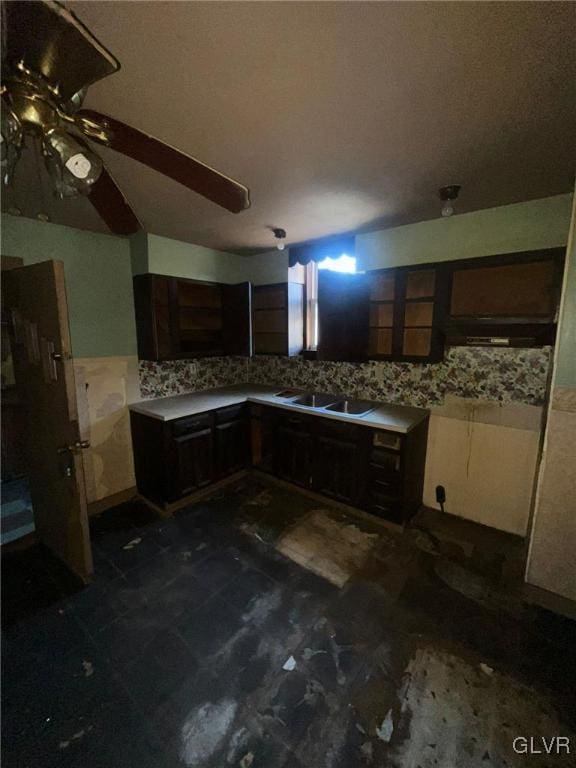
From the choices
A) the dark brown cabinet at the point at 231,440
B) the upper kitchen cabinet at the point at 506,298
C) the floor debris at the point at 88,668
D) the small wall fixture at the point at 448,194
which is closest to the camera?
the floor debris at the point at 88,668

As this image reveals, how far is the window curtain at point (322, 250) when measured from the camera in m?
2.93

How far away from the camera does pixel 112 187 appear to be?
178cm

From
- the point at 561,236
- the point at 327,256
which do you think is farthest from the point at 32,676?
the point at 561,236

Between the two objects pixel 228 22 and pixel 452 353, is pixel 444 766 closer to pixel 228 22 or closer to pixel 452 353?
Answer: pixel 452 353

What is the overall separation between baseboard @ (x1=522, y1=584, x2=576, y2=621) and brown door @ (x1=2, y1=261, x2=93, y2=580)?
106 inches

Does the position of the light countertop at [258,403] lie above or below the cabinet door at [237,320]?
below

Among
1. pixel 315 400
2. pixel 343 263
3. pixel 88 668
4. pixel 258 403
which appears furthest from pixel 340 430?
pixel 88 668

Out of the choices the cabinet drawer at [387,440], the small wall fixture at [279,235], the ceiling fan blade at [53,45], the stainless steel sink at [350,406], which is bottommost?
the cabinet drawer at [387,440]

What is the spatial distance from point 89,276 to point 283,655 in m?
3.01

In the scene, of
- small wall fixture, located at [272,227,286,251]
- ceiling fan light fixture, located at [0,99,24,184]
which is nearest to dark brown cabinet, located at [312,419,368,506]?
small wall fixture, located at [272,227,286,251]

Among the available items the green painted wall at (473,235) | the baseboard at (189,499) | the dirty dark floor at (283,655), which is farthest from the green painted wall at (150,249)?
the dirty dark floor at (283,655)

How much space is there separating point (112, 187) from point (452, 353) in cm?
261

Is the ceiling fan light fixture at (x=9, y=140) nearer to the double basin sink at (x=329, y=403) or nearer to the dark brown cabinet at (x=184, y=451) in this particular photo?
the dark brown cabinet at (x=184, y=451)

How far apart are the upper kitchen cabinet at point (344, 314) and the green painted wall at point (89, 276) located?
1.80 meters
